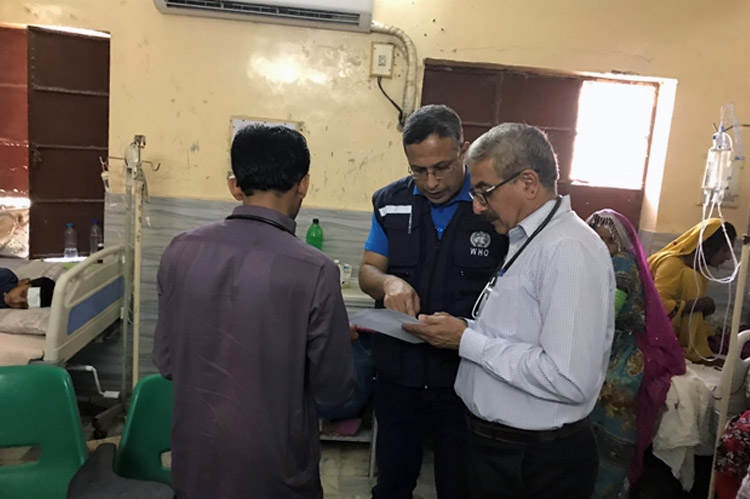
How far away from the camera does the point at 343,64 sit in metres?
3.04

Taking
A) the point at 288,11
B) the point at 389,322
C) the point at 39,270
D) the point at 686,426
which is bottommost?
the point at 686,426

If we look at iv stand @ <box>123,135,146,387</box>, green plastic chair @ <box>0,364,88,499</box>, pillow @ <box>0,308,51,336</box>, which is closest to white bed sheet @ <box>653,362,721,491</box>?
green plastic chair @ <box>0,364,88,499</box>

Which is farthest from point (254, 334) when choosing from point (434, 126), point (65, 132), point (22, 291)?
point (65, 132)

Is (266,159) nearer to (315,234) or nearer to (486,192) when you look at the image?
(486,192)

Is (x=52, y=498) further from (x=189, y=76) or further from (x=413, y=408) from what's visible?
(x=189, y=76)

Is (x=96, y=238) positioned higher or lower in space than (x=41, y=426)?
higher

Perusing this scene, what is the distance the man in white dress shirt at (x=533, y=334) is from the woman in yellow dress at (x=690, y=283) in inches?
71.3

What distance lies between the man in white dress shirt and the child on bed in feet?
7.29

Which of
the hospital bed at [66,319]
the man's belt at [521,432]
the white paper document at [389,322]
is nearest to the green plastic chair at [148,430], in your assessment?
the white paper document at [389,322]

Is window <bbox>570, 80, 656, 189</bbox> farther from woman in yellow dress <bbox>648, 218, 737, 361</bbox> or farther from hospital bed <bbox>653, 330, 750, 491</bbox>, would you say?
hospital bed <bbox>653, 330, 750, 491</bbox>

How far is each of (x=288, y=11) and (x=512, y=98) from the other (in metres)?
1.47

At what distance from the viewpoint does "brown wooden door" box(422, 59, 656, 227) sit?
315 cm

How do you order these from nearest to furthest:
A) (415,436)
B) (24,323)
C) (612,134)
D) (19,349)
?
(415,436) < (19,349) < (24,323) < (612,134)

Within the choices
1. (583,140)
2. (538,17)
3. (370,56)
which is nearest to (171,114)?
(370,56)
